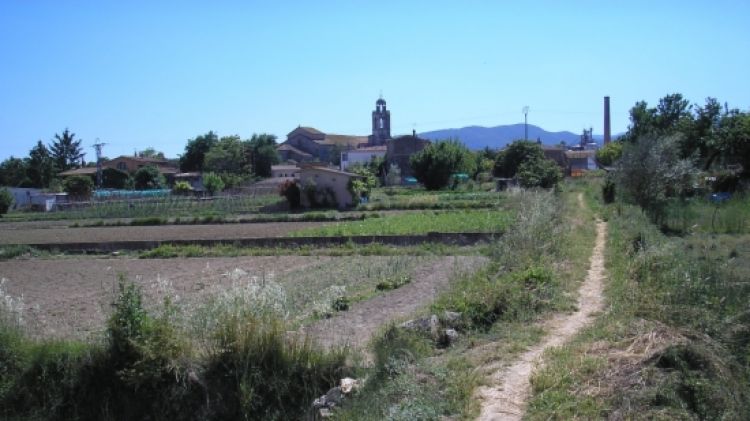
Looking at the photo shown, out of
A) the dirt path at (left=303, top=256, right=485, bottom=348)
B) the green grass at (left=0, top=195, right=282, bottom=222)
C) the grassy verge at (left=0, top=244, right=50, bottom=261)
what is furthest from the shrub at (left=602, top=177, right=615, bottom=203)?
the grassy verge at (left=0, top=244, right=50, bottom=261)

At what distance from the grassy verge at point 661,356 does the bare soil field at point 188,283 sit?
4.13 m

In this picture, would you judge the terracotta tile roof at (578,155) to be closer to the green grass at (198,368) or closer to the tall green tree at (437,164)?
the tall green tree at (437,164)

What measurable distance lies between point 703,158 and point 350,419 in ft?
131

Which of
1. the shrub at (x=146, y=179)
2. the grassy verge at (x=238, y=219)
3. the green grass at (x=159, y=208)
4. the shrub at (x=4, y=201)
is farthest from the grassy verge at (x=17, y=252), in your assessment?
the shrub at (x=146, y=179)

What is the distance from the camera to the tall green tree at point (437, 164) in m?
68.8

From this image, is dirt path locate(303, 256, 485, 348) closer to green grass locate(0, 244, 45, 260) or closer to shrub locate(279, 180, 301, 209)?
green grass locate(0, 244, 45, 260)

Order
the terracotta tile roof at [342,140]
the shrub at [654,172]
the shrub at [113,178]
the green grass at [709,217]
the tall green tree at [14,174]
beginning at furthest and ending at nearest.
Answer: the terracotta tile roof at [342,140] → the tall green tree at [14,174] → the shrub at [113,178] → the shrub at [654,172] → the green grass at [709,217]

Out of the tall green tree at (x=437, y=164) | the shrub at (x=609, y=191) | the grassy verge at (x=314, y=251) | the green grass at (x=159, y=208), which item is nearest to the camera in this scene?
the grassy verge at (x=314, y=251)

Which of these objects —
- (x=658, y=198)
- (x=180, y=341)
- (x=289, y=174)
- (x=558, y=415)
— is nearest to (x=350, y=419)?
(x=558, y=415)

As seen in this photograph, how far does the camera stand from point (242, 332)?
26.1ft

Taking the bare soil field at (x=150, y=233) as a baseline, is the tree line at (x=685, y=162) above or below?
above

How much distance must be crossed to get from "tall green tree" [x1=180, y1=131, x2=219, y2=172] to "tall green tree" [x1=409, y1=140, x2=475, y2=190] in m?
46.9

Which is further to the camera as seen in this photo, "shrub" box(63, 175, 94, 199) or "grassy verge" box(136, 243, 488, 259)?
"shrub" box(63, 175, 94, 199)

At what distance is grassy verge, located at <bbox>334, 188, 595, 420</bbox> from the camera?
6.21 m
